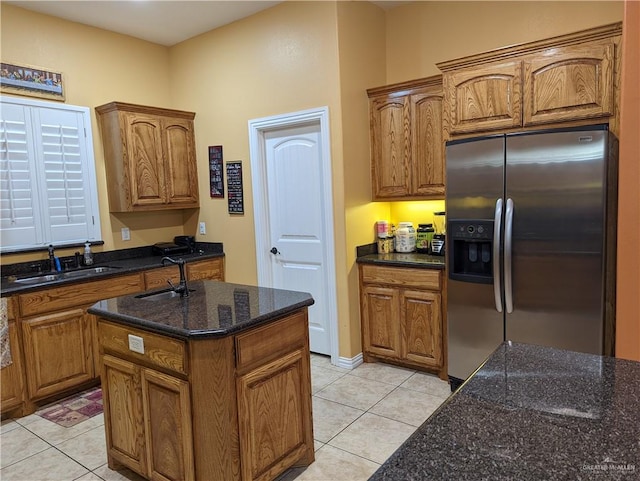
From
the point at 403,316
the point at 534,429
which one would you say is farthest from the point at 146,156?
the point at 534,429

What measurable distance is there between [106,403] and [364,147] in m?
2.66

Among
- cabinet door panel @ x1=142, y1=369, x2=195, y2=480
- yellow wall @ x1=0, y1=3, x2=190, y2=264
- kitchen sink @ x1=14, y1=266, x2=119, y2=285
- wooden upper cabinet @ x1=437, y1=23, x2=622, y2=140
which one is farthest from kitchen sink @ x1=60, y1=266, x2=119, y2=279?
wooden upper cabinet @ x1=437, y1=23, x2=622, y2=140

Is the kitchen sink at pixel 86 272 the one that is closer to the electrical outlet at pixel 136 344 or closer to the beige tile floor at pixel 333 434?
the beige tile floor at pixel 333 434

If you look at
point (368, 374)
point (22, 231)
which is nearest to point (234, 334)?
point (368, 374)

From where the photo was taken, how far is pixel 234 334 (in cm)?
192

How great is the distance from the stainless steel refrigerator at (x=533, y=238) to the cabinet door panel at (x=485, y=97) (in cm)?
22

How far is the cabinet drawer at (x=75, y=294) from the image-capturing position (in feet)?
10.1

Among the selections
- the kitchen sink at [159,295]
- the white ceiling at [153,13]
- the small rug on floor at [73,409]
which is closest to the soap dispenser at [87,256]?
the small rug on floor at [73,409]

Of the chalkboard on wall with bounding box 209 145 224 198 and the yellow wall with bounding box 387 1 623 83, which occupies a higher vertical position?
the yellow wall with bounding box 387 1 623 83

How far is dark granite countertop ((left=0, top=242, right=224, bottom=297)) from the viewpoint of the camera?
3.12 metres

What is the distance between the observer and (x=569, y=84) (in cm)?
268

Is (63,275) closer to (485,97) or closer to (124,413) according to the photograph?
(124,413)

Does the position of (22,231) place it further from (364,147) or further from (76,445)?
(364,147)

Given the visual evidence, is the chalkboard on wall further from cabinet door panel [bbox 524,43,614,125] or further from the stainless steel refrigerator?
cabinet door panel [bbox 524,43,614,125]
